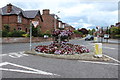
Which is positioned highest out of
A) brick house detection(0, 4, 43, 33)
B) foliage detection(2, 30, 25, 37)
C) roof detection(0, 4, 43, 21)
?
roof detection(0, 4, 43, 21)

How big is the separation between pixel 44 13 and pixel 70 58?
46894 mm

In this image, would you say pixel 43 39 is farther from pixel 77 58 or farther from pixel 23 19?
pixel 77 58

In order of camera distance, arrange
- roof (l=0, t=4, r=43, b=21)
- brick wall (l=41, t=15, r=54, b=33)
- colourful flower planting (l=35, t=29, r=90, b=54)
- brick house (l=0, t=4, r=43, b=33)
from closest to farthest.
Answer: colourful flower planting (l=35, t=29, r=90, b=54)
brick house (l=0, t=4, r=43, b=33)
roof (l=0, t=4, r=43, b=21)
brick wall (l=41, t=15, r=54, b=33)

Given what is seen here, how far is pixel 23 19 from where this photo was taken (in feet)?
121

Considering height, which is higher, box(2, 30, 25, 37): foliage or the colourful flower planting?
box(2, 30, 25, 37): foliage

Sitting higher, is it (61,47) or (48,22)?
(48,22)

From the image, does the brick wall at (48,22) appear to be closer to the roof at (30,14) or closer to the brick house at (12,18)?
the roof at (30,14)

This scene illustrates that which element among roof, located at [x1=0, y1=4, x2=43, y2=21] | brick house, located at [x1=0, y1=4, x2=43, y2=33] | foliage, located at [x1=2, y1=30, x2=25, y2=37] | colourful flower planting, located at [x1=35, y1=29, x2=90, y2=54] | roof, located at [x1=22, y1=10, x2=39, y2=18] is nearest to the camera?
colourful flower planting, located at [x1=35, y1=29, x2=90, y2=54]

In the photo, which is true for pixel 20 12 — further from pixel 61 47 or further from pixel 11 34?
pixel 61 47

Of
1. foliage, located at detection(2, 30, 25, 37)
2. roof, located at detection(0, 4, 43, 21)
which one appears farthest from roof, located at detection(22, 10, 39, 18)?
foliage, located at detection(2, 30, 25, 37)

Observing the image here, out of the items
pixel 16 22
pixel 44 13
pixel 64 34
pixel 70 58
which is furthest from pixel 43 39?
pixel 70 58

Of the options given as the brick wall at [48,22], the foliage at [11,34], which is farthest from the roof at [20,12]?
the brick wall at [48,22]

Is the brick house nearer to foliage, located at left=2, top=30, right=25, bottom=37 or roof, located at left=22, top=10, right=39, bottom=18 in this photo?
roof, located at left=22, top=10, right=39, bottom=18

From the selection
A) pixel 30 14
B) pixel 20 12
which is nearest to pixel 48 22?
pixel 30 14
